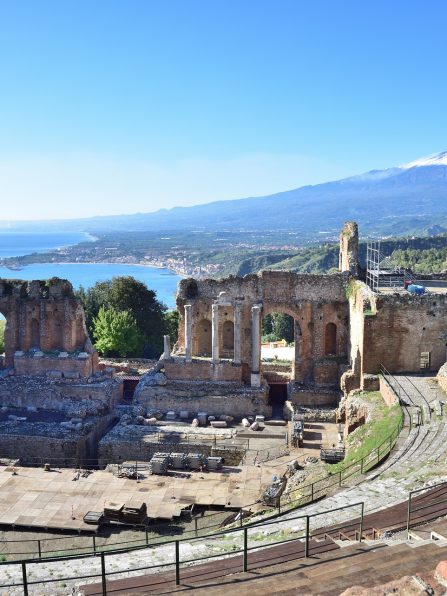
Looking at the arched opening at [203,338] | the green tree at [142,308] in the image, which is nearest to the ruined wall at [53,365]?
the arched opening at [203,338]

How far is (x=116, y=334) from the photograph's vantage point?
42.7 meters

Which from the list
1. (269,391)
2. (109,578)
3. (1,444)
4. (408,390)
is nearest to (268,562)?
(109,578)

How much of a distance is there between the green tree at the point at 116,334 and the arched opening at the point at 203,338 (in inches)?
335

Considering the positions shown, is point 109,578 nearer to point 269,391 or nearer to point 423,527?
point 423,527

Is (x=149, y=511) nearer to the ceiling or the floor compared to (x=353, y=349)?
nearer to the floor

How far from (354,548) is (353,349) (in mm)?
19956

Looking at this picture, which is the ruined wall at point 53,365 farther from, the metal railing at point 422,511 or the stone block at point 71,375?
the metal railing at point 422,511

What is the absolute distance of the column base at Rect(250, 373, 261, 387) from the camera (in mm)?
32812

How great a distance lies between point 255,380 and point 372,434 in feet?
34.2

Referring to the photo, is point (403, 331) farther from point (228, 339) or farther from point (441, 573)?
point (441, 573)

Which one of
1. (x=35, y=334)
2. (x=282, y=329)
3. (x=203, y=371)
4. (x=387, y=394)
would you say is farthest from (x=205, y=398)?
(x=282, y=329)

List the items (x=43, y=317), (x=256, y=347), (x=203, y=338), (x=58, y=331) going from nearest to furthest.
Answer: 1. (x=256, y=347)
2. (x=43, y=317)
3. (x=58, y=331)
4. (x=203, y=338)

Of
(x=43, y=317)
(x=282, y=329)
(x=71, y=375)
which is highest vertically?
(x=43, y=317)

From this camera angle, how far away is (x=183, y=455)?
24.8 m
